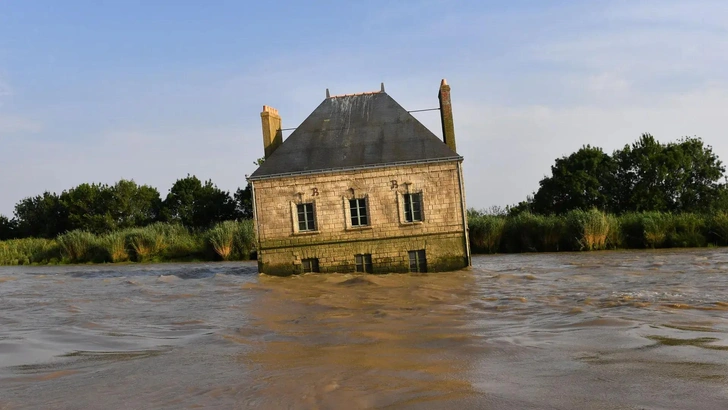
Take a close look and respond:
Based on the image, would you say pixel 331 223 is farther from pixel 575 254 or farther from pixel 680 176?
pixel 680 176

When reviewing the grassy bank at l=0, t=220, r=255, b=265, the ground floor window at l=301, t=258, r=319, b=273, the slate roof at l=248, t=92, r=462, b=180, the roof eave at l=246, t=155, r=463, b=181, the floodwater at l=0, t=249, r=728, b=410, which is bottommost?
the floodwater at l=0, t=249, r=728, b=410

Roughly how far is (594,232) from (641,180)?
12924mm

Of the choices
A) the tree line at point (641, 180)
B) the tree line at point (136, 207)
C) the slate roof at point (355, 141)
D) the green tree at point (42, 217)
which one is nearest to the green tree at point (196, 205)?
the tree line at point (136, 207)

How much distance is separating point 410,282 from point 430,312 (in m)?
6.37

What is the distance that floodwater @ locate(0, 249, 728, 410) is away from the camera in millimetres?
5352

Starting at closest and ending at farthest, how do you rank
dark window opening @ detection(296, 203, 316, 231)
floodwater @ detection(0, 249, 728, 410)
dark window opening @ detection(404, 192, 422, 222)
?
floodwater @ detection(0, 249, 728, 410), dark window opening @ detection(404, 192, 422, 222), dark window opening @ detection(296, 203, 316, 231)

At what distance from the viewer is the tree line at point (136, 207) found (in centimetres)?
4678

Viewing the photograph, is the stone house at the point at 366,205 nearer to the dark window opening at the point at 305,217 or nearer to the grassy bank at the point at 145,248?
the dark window opening at the point at 305,217

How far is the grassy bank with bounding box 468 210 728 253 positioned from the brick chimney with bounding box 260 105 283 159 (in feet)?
36.0

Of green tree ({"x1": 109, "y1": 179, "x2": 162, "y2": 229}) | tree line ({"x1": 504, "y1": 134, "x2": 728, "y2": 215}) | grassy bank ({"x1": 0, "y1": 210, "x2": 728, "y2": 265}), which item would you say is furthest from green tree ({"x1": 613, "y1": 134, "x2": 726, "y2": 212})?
green tree ({"x1": 109, "y1": 179, "x2": 162, "y2": 229})

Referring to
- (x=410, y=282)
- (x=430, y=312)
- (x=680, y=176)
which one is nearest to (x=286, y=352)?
(x=430, y=312)

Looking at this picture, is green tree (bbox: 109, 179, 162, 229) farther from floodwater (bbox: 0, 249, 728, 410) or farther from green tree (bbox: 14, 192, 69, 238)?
floodwater (bbox: 0, 249, 728, 410)

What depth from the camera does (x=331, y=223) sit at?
21438 mm

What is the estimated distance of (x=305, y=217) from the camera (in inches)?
853
